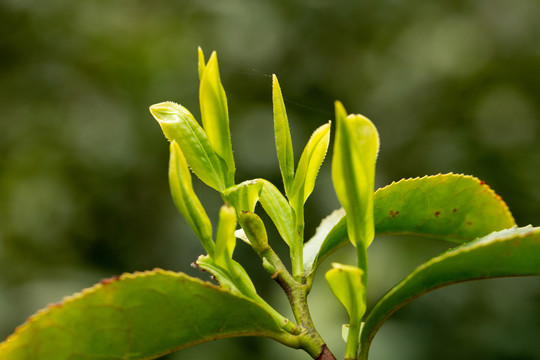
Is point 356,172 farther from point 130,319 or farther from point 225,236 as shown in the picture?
point 130,319

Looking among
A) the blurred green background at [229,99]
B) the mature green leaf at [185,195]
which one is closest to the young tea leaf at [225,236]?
the mature green leaf at [185,195]

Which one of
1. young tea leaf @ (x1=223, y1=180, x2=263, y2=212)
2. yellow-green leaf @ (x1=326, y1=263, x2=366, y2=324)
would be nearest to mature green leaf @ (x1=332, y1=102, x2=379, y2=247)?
yellow-green leaf @ (x1=326, y1=263, x2=366, y2=324)

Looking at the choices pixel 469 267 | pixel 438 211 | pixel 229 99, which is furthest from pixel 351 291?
pixel 229 99

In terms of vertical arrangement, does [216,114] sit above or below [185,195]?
above

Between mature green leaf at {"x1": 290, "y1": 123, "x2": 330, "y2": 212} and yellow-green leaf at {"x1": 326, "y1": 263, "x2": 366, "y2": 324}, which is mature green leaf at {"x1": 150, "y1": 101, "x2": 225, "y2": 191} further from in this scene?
yellow-green leaf at {"x1": 326, "y1": 263, "x2": 366, "y2": 324}

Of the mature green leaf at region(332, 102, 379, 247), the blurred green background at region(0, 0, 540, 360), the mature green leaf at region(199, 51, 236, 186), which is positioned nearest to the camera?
the mature green leaf at region(332, 102, 379, 247)

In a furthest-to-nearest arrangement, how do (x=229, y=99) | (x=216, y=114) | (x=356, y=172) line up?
(x=229, y=99), (x=216, y=114), (x=356, y=172)

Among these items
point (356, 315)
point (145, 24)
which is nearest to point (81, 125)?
point (145, 24)
